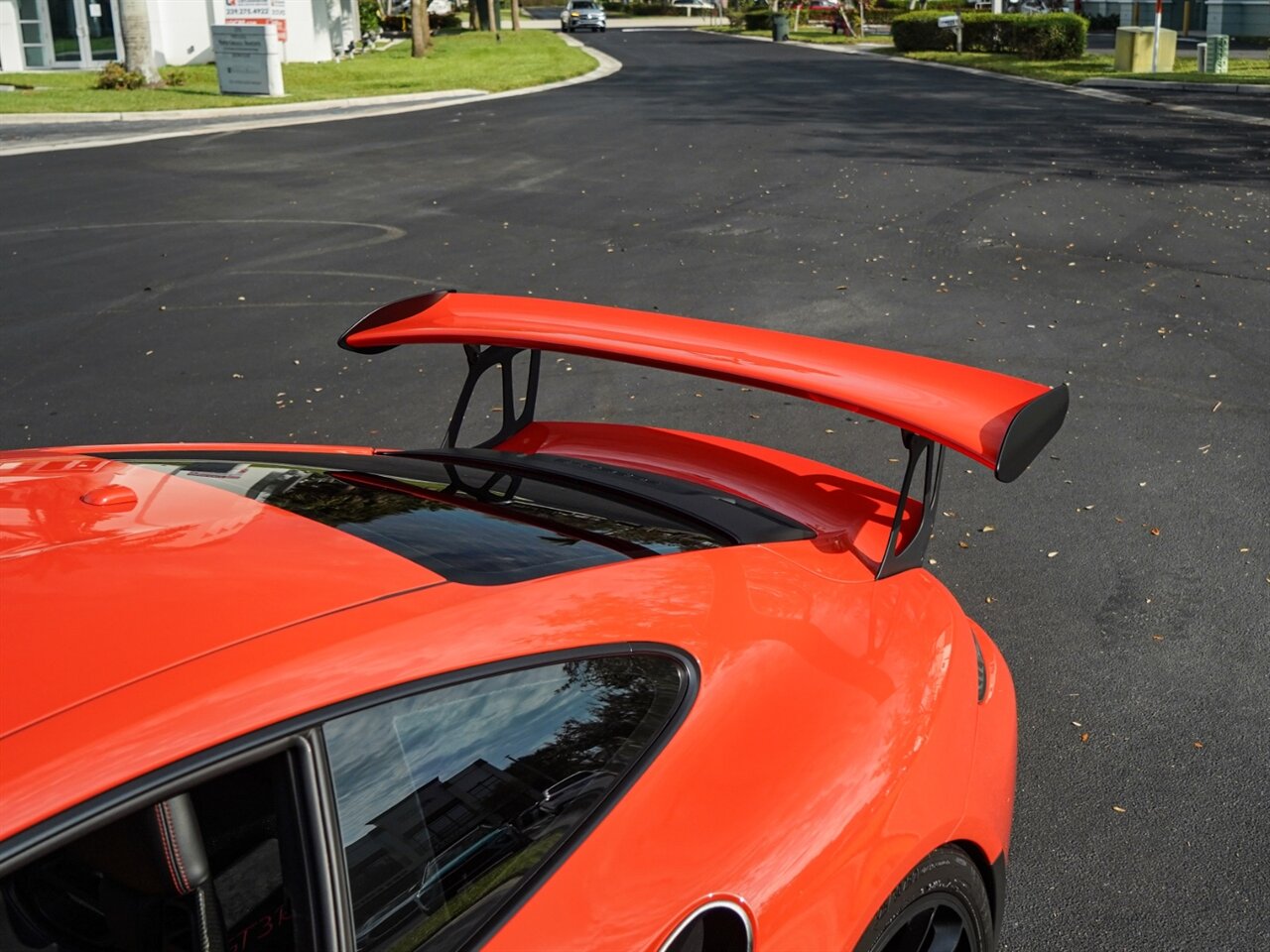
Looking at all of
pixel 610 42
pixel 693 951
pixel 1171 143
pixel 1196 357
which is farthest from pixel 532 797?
pixel 610 42

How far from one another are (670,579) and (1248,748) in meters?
2.71

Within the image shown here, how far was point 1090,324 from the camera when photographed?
936cm

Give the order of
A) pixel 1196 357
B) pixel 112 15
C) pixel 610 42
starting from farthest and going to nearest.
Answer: pixel 610 42 → pixel 112 15 → pixel 1196 357

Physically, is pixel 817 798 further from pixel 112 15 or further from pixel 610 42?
pixel 610 42

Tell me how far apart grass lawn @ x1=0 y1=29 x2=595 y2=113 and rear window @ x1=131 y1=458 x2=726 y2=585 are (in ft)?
77.2

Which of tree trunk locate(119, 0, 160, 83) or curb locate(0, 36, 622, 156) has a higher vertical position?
tree trunk locate(119, 0, 160, 83)

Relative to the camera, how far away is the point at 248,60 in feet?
90.2

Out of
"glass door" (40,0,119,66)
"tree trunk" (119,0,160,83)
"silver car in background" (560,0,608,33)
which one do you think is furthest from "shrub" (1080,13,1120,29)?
"tree trunk" (119,0,160,83)

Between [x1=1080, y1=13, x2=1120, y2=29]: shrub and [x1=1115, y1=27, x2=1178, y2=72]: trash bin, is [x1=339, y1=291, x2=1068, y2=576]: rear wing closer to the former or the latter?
[x1=1115, y1=27, x2=1178, y2=72]: trash bin

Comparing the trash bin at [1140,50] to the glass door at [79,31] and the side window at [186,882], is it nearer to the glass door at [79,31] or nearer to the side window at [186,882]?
the glass door at [79,31]

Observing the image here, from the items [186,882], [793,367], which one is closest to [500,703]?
[186,882]

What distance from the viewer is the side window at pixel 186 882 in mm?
1728

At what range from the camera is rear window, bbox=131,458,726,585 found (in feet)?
7.61

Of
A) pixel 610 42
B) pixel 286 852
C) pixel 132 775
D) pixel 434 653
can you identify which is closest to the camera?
pixel 132 775
